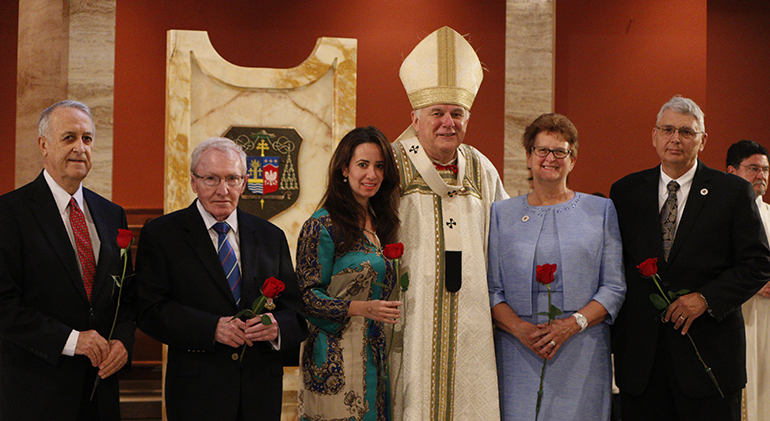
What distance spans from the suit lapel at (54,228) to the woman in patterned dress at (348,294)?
2.65 ft

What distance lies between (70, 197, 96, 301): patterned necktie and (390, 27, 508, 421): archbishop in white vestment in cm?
125

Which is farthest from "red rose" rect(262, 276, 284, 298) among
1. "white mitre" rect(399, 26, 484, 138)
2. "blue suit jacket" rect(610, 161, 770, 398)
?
"blue suit jacket" rect(610, 161, 770, 398)

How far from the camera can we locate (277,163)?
4285mm

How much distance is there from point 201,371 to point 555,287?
4.82ft

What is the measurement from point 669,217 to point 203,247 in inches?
76.9

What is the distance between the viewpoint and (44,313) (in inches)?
92.4

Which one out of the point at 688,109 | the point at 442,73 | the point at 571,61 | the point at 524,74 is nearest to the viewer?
the point at 688,109

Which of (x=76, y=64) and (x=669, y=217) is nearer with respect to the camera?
(x=669, y=217)

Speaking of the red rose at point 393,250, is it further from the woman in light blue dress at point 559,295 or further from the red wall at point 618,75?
the red wall at point 618,75

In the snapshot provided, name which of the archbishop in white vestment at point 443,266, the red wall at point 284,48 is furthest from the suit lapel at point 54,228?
the red wall at point 284,48

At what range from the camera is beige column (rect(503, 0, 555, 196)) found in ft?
18.0

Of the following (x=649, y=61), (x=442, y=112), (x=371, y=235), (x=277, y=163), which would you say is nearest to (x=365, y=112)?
(x=277, y=163)

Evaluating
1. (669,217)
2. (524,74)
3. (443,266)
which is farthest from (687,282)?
(524,74)

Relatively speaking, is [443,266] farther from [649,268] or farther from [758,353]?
[758,353]
